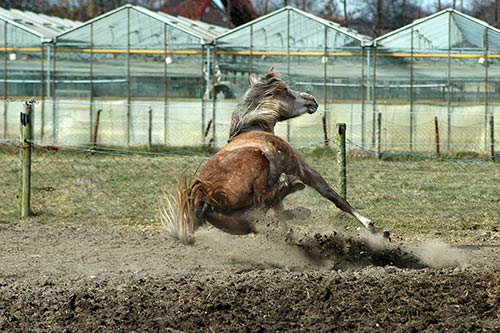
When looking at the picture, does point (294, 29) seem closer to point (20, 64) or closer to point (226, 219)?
point (20, 64)

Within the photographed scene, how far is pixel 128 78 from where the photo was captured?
25016 millimetres

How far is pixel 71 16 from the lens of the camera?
44.0 metres

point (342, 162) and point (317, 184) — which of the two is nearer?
point (317, 184)

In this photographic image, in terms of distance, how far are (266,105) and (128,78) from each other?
56.5 feet

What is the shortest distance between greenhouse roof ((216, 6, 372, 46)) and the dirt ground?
54.1 ft

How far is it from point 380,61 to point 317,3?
17.2 m

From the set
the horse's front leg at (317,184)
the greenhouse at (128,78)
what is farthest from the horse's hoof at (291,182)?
the greenhouse at (128,78)

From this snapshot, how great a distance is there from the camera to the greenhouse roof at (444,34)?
78.7 ft

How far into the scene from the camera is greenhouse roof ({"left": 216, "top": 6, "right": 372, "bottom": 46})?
2448cm

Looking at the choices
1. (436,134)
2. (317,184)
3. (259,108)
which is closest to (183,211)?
(317,184)

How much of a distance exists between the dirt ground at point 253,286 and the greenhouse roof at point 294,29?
1650cm

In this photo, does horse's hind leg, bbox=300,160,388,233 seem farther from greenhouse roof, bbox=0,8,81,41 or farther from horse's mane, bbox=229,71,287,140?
greenhouse roof, bbox=0,8,81,41

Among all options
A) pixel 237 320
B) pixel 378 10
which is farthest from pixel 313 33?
pixel 237 320

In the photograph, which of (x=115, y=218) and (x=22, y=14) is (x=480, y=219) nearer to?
(x=115, y=218)
